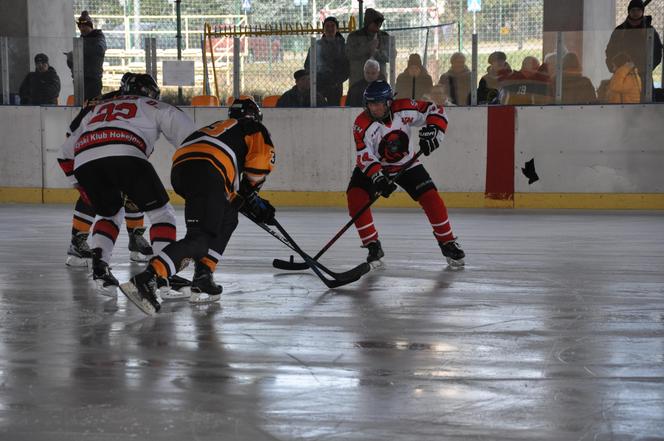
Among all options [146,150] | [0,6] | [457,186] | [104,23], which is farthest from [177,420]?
[104,23]

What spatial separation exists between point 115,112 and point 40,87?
6.61m

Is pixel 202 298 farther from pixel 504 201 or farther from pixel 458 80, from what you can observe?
pixel 458 80

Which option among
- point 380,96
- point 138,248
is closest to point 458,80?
point 380,96

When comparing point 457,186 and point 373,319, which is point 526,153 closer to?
point 457,186

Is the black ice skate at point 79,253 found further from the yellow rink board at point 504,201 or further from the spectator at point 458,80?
the spectator at point 458,80

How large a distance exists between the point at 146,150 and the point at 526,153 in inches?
234

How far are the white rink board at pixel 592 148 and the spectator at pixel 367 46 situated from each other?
4.97 feet

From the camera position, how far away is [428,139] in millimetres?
7012

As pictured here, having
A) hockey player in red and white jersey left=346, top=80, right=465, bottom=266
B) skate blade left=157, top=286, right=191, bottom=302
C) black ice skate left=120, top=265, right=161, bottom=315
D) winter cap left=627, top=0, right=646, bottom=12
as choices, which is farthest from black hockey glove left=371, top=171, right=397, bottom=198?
winter cap left=627, top=0, right=646, bottom=12

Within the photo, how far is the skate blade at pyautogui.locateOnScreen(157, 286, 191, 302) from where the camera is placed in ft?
19.0

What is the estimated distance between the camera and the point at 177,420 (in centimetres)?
347

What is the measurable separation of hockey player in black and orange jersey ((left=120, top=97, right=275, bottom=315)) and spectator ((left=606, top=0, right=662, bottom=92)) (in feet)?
19.6

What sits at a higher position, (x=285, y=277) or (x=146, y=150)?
(x=146, y=150)

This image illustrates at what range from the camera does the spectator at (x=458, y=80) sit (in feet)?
36.6
